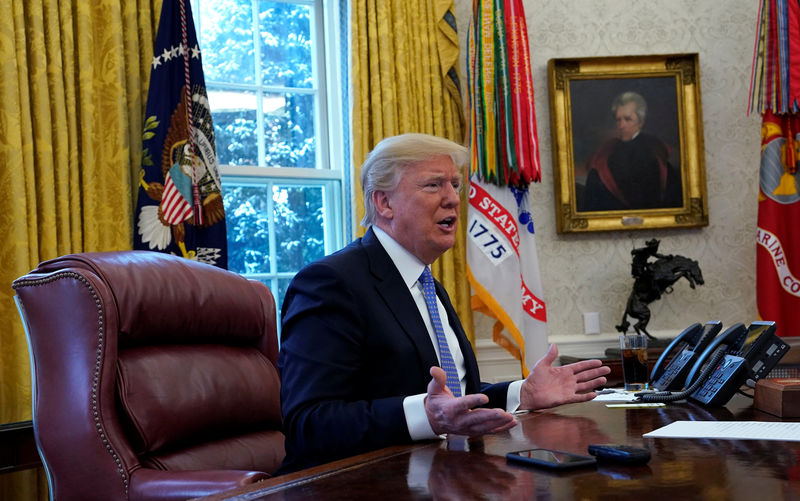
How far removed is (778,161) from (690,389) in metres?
2.90

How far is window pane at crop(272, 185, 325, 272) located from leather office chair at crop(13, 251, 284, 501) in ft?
6.63

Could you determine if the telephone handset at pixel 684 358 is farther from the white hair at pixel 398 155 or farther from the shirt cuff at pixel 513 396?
the white hair at pixel 398 155

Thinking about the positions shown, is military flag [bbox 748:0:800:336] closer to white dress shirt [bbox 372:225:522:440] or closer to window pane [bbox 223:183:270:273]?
window pane [bbox 223:183:270:273]

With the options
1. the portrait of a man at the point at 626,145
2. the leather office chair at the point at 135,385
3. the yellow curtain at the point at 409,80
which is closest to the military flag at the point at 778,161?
the portrait of a man at the point at 626,145

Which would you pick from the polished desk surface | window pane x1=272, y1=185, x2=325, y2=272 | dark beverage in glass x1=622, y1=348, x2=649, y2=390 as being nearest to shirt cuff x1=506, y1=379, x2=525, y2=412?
dark beverage in glass x1=622, y1=348, x2=649, y2=390

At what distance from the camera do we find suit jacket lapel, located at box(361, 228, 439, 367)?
192 cm

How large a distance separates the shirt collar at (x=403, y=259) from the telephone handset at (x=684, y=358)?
0.73 m

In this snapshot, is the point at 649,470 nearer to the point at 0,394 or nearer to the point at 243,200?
the point at 0,394

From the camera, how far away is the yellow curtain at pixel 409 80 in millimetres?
4227

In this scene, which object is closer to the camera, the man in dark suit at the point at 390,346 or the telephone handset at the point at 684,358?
the man in dark suit at the point at 390,346

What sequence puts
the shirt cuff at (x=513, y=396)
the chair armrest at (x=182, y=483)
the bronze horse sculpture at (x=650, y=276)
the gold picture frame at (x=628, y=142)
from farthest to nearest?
the gold picture frame at (x=628, y=142)
the bronze horse sculpture at (x=650, y=276)
the shirt cuff at (x=513, y=396)
the chair armrest at (x=182, y=483)

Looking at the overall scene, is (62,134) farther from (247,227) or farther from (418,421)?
(418,421)

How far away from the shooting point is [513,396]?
2.11 meters

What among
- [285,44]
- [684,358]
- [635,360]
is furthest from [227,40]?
[684,358]
